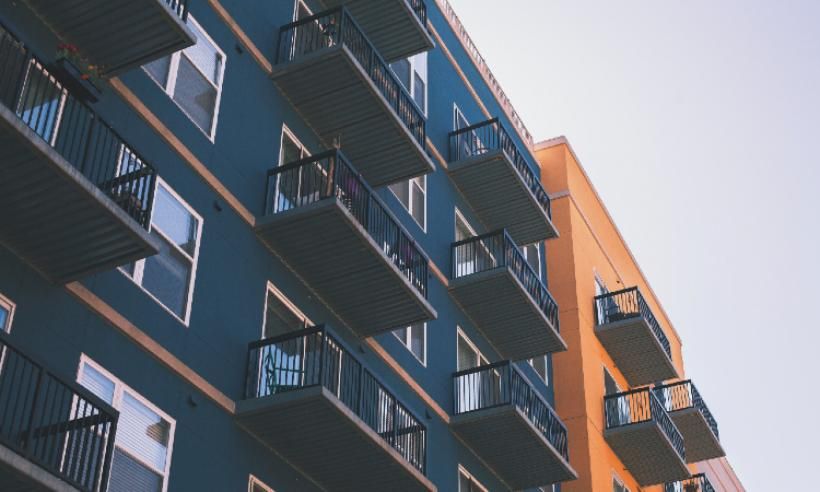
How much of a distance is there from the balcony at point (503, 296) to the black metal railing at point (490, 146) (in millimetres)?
2292

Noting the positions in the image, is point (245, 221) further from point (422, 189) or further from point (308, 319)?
point (422, 189)

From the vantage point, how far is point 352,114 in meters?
24.0

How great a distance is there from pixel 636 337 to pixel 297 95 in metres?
17.2

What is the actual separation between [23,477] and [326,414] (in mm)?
7086

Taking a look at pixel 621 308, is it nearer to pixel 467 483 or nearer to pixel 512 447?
pixel 512 447

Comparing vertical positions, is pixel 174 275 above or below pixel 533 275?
below

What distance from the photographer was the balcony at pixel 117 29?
1723cm

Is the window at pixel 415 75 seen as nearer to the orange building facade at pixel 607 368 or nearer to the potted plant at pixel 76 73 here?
the orange building facade at pixel 607 368

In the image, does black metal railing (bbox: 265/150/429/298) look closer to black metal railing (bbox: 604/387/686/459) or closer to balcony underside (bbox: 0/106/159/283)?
balcony underside (bbox: 0/106/159/283)

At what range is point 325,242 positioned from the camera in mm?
21547

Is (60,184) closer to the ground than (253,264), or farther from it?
closer to the ground

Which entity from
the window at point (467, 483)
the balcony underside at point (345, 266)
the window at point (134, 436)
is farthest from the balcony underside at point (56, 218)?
the window at point (467, 483)

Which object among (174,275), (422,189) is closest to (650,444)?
(422,189)

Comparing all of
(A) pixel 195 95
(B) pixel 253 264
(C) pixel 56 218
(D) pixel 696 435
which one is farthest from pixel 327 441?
(D) pixel 696 435
